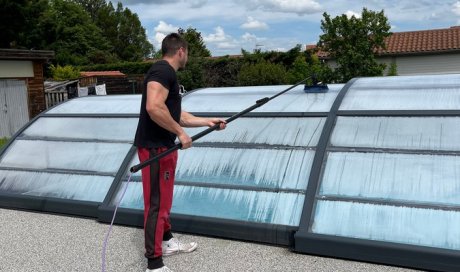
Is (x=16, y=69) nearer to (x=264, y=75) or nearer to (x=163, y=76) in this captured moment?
(x=264, y=75)

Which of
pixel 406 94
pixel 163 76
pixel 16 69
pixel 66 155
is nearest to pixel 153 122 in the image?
pixel 163 76

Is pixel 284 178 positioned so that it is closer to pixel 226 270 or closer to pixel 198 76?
pixel 226 270

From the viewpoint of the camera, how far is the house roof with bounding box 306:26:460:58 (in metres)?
29.7

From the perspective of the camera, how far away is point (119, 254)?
160 inches

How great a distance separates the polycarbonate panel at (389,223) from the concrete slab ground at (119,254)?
0.85ft

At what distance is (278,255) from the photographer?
3.89m

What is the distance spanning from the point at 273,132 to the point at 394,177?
1443 millimetres

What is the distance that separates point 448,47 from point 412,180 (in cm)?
2905

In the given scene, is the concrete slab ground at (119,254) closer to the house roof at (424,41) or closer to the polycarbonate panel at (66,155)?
the polycarbonate panel at (66,155)

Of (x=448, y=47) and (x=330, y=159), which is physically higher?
(x=448, y=47)

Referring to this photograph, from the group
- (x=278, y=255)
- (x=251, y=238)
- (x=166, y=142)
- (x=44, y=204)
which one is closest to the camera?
(x=166, y=142)

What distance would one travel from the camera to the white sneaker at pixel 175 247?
395cm

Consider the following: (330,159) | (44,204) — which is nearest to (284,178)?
(330,159)

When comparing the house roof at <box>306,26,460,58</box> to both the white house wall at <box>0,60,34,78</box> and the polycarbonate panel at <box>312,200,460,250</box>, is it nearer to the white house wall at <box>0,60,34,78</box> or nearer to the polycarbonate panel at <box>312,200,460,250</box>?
the white house wall at <box>0,60,34,78</box>
